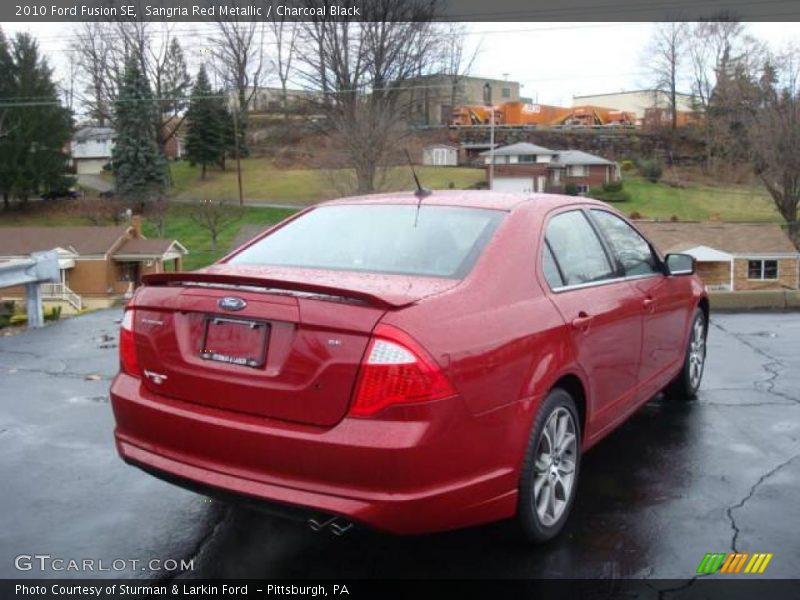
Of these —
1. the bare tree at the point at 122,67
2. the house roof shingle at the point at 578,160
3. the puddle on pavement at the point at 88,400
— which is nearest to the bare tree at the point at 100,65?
the bare tree at the point at 122,67

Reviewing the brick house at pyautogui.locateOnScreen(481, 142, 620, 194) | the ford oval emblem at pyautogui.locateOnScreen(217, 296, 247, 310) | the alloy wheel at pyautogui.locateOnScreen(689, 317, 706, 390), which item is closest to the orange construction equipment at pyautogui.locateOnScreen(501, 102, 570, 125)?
the brick house at pyautogui.locateOnScreen(481, 142, 620, 194)

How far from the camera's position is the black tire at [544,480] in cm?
318

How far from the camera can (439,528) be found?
9.46 ft

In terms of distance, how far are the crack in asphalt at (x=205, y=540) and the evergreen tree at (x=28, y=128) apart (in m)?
65.0

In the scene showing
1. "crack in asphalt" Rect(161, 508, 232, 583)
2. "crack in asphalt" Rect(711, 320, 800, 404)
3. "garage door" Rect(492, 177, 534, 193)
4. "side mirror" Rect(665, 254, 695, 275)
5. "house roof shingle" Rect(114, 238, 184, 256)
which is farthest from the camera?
"garage door" Rect(492, 177, 534, 193)

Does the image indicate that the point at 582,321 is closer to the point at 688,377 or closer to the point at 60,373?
the point at 688,377

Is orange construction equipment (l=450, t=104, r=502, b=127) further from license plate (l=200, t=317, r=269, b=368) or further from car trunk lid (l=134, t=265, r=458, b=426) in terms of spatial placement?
license plate (l=200, t=317, r=269, b=368)

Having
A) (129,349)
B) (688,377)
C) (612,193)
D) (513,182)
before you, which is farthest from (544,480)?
(612,193)

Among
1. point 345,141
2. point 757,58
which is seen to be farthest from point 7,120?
point 757,58

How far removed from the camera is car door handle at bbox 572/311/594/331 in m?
3.62

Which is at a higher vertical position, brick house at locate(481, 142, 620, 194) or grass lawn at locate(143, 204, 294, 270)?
brick house at locate(481, 142, 620, 194)

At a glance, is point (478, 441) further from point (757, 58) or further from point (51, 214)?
point (757, 58)

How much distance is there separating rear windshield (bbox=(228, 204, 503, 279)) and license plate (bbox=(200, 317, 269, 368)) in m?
0.67

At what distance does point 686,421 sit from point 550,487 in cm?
224
